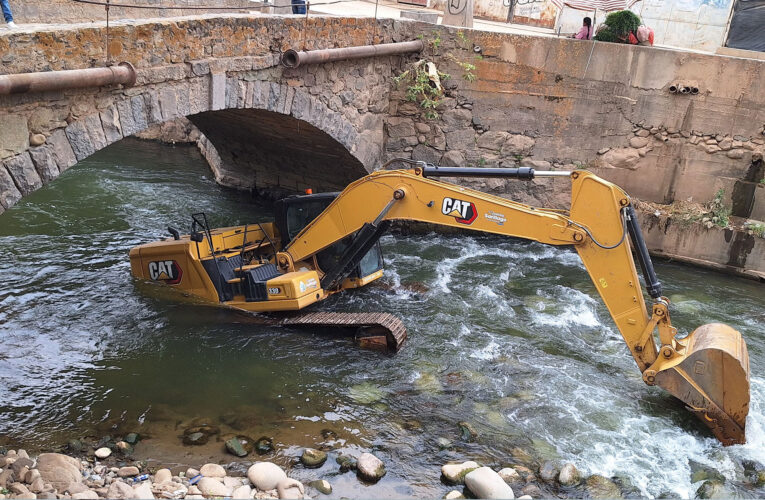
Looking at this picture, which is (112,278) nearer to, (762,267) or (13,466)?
(13,466)

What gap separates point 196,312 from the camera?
1003 cm

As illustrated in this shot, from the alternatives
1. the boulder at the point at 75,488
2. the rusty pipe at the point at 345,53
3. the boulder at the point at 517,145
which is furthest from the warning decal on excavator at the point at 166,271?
the boulder at the point at 517,145

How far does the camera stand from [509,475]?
7094 mm

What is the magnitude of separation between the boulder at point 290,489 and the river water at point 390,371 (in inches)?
12.8

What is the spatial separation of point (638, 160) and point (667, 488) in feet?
25.2

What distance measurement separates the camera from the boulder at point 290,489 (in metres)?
6.50

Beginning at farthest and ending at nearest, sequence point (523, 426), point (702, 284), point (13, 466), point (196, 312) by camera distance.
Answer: point (702, 284) < point (196, 312) < point (523, 426) < point (13, 466)

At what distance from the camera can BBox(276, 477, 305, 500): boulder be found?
6.50m

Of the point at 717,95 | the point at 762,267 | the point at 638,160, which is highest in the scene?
the point at 717,95

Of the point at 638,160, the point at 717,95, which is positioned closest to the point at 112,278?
the point at 638,160

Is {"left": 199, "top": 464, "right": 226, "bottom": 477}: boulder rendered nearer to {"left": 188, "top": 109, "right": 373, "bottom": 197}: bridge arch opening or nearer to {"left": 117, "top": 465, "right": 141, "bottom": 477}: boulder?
{"left": 117, "top": 465, "right": 141, "bottom": 477}: boulder

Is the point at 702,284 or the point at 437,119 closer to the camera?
the point at 702,284

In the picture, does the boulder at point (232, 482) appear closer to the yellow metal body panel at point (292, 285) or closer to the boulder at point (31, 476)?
the boulder at point (31, 476)

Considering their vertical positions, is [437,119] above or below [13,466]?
above
